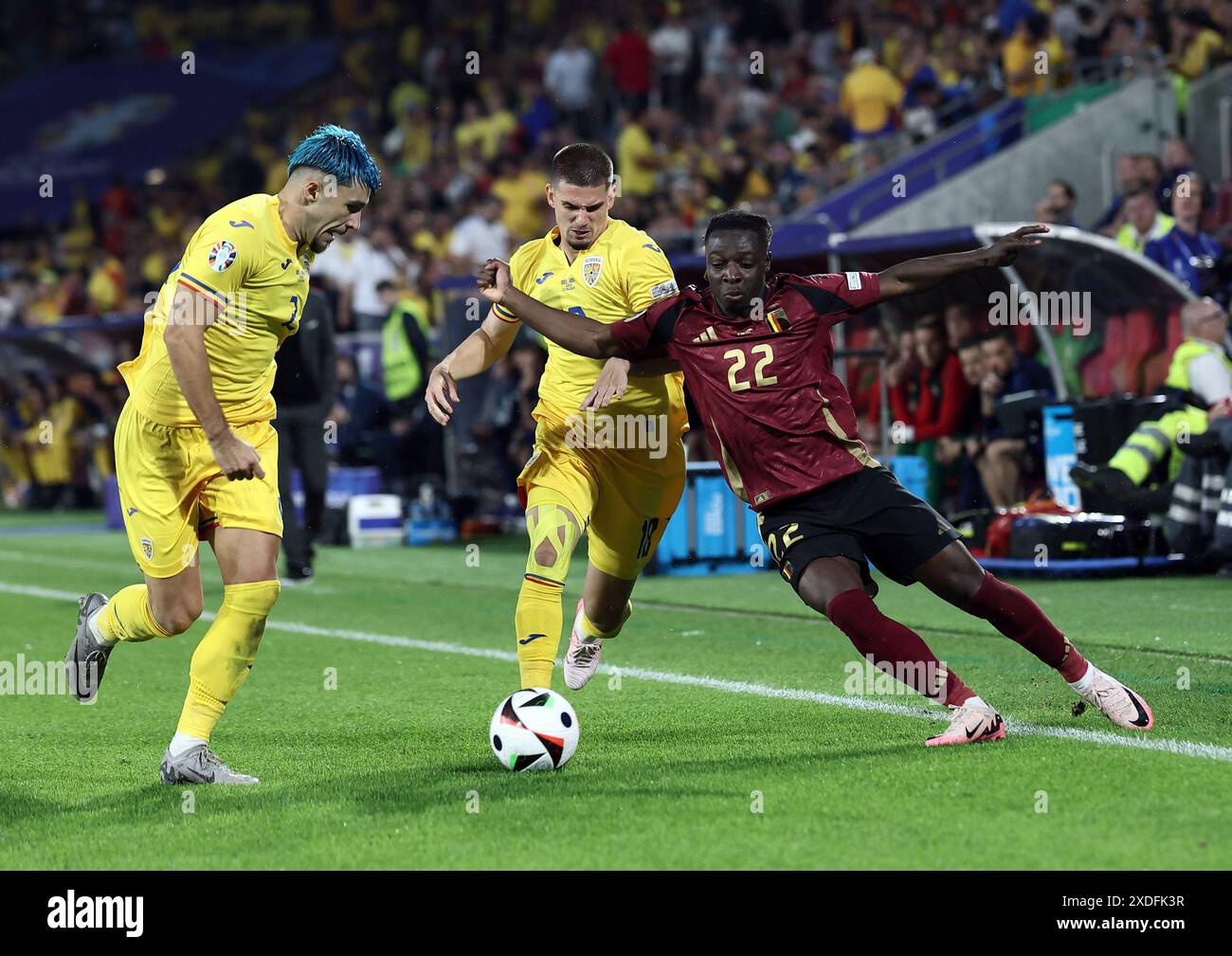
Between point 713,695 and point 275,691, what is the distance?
1917 mm

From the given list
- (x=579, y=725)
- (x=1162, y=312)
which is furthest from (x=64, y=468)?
(x=579, y=725)

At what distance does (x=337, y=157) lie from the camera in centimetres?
563

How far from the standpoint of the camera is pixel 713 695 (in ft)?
24.0

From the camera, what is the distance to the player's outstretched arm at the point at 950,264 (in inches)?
229

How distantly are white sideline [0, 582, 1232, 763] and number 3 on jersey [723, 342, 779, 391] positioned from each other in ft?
4.58

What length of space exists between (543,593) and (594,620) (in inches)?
40.5

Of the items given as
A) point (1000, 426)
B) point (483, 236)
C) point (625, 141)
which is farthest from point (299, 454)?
point (625, 141)

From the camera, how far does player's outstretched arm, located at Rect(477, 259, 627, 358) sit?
6234 millimetres

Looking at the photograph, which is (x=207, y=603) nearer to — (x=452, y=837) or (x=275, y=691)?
(x=275, y=691)

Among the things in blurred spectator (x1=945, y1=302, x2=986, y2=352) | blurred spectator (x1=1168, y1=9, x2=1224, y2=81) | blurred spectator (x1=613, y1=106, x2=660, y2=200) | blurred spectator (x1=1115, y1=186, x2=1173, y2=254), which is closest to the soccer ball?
blurred spectator (x1=945, y1=302, x2=986, y2=352)

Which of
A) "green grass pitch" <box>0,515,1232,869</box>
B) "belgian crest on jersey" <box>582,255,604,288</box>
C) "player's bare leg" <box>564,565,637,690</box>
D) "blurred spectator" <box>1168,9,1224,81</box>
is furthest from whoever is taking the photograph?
"blurred spectator" <box>1168,9,1224,81</box>

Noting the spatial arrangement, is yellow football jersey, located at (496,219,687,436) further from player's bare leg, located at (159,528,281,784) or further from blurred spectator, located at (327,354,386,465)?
blurred spectator, located at (327,354,386,465)

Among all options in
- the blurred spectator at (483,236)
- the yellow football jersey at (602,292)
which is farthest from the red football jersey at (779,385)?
the blurred spectator at (483,236)

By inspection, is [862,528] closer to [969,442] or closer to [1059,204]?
[969,442]
